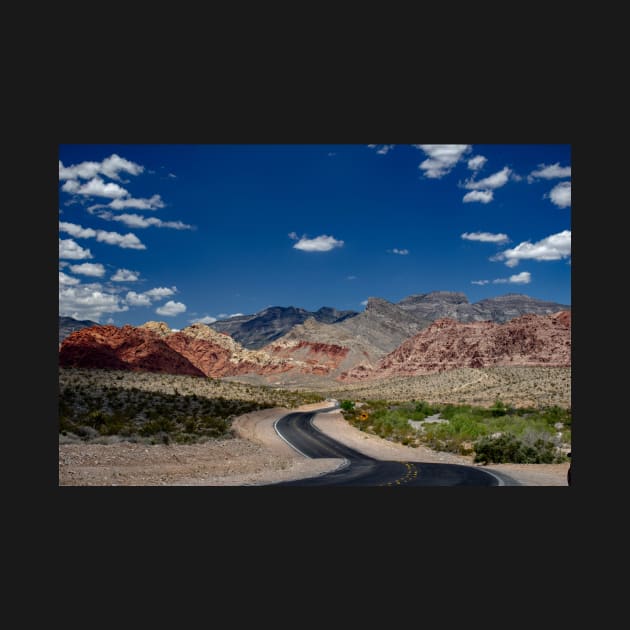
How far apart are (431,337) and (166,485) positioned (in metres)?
129

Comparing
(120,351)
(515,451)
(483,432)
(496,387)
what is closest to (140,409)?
(483,432)

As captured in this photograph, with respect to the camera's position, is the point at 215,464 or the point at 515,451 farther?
the point at 515,451

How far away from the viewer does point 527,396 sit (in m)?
60.4

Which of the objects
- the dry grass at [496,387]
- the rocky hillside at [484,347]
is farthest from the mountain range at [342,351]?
the dry grass at [496,387]

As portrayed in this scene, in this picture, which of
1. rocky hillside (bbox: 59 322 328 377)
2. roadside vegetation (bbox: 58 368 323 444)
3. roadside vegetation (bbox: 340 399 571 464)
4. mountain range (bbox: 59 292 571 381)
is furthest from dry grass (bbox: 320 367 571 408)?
rocky hillside (bbox: 59 322 328 377)

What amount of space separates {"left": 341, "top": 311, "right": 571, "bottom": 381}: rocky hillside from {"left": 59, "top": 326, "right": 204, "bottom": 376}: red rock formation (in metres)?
56.8

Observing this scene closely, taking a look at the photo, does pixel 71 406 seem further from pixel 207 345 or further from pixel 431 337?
pixel 207 345

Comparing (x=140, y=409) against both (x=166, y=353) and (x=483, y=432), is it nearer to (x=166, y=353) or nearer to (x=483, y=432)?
(x=483, y=432)

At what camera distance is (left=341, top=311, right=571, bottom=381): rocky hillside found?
101062mm

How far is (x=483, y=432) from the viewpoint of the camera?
108 ft

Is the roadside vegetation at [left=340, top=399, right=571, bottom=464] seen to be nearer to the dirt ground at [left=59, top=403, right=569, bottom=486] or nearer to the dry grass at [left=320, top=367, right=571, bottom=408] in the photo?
the dirt ground at [left=59, top=403, right=569, bottom=486]

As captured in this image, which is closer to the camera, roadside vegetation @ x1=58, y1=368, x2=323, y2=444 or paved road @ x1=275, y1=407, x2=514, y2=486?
paved road @ x1=275, y1=407, x2=514, y2=486

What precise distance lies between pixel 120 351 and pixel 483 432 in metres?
81.0

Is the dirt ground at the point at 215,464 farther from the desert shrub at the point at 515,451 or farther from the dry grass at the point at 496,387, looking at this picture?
the dry grass at the point at 496,387
